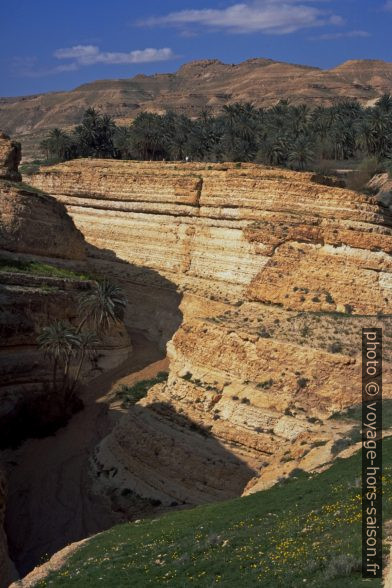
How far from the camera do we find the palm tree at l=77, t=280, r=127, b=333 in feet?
108

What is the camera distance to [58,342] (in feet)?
99.6

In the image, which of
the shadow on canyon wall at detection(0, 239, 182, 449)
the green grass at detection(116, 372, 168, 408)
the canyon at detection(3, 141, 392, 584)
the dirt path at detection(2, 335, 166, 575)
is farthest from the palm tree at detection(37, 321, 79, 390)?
the green grass at detection(116, 372, 168, 408)

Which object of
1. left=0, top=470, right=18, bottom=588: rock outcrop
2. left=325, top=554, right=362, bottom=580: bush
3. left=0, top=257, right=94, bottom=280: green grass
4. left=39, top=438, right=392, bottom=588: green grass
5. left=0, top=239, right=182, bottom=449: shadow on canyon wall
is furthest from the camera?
left=0, top=257, right=94, bottom=280: green grass

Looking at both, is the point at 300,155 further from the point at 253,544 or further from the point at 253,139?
the point at 253,544

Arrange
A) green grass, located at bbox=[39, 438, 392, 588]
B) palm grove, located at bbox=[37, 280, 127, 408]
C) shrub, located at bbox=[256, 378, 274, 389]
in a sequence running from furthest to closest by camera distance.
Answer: palm grove, located at bbox=[37, 280, 127, 408] < shrub, located at bbox=[256, 378, 274, 389] < green grass, located at bbox=[39, 438, 392, 588]

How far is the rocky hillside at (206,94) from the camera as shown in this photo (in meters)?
138

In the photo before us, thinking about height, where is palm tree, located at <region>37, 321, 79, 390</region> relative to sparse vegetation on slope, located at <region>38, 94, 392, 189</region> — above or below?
below

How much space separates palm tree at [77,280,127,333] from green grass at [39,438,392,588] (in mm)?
15431

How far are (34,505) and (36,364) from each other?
8341 millimetres

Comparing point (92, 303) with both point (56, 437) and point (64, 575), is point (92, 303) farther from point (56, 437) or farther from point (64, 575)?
point (64, 575)

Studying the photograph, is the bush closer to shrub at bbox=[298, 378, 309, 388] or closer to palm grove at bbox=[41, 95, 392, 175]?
shrub at bbox=[298, 378, 309, 388]

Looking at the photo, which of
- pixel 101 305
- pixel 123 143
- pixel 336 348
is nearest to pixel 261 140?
pixel 123 143

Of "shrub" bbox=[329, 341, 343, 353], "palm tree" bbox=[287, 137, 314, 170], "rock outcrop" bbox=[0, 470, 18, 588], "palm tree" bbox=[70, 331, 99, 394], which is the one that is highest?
"palm tree" bbox=[287, 137, 314, 170]

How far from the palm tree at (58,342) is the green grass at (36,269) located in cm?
349
